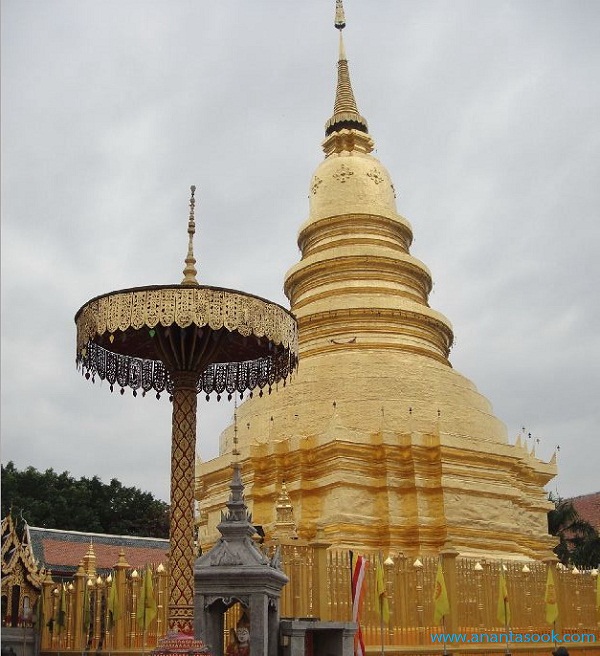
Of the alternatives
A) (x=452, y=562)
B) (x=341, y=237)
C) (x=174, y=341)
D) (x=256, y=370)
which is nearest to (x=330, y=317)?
(x=341, y=237)

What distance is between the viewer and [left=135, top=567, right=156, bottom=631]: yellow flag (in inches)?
458

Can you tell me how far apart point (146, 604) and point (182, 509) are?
4587 mm

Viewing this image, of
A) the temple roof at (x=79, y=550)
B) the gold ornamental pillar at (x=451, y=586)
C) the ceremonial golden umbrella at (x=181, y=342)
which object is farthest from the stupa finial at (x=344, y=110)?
the ceremonial golden umbrella at (x=181, y=342)

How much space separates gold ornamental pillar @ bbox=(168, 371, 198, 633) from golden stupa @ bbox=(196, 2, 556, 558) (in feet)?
29.9

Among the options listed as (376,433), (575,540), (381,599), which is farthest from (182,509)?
(575,540)

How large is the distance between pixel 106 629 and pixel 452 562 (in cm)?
514

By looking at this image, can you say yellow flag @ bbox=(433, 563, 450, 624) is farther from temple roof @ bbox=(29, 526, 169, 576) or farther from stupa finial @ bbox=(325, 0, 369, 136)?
stupa finial @ bbox=(325, 0, 369, 136)

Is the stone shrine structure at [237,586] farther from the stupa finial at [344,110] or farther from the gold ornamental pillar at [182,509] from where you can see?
the stupa finial at [344,110]

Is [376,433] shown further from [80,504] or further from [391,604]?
[80,504]

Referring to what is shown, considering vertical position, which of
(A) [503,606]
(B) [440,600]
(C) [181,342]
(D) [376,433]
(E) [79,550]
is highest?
(D) [376,433]

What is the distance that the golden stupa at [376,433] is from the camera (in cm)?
1723

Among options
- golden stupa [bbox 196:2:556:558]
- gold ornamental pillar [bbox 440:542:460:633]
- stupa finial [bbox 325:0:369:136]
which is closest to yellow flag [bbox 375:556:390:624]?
gold ornamental pillar [bbox 440:542:460:633]

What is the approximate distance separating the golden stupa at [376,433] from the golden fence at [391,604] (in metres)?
3.17

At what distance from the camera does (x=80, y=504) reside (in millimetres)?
34812
